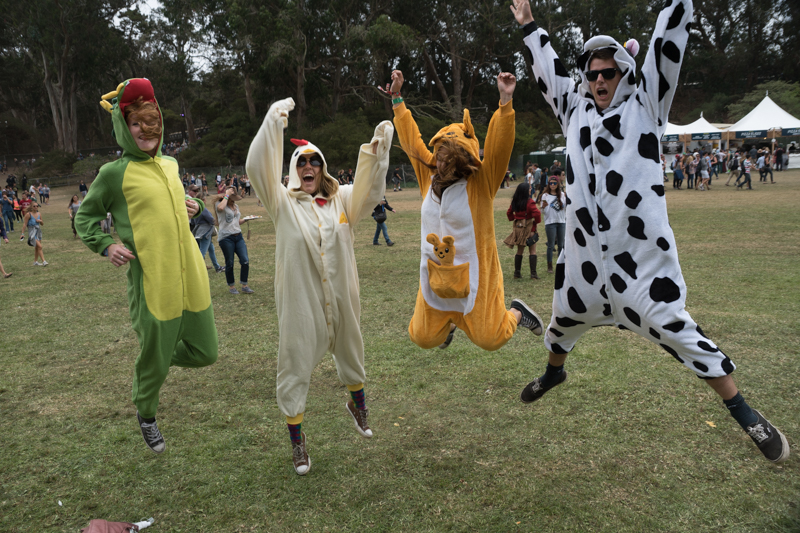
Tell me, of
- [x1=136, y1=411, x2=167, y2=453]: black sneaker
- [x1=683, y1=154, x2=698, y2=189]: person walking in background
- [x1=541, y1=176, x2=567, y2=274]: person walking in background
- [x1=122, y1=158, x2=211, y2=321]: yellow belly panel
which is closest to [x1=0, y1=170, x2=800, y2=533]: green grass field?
[x1=136, y1=411, x2=167, y2=453]: black sneaker

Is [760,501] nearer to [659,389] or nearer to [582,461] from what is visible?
[582,461]

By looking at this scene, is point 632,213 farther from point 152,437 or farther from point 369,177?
point 152,437

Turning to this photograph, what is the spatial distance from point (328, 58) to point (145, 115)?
47.1 m

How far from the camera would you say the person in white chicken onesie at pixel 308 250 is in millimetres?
3877

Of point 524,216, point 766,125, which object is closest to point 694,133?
point 766,125

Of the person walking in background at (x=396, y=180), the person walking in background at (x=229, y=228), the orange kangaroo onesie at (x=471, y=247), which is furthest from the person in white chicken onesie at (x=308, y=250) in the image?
the person walking in background at (x=396, y=180)

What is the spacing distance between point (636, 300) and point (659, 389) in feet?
7.98

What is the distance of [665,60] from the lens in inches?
122

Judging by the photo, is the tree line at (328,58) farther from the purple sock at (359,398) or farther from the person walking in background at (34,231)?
the purple sock at (359,398)

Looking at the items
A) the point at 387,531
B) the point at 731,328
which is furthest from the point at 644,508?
the point at 731,328

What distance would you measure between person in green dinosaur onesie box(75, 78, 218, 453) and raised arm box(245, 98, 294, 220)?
0.67 meters

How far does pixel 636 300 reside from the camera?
10.5ft

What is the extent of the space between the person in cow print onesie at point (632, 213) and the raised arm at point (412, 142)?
1.27 m

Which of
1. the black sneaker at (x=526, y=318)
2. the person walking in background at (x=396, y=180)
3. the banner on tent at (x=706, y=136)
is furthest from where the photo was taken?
the person walking in background at (x=396, y=180)
